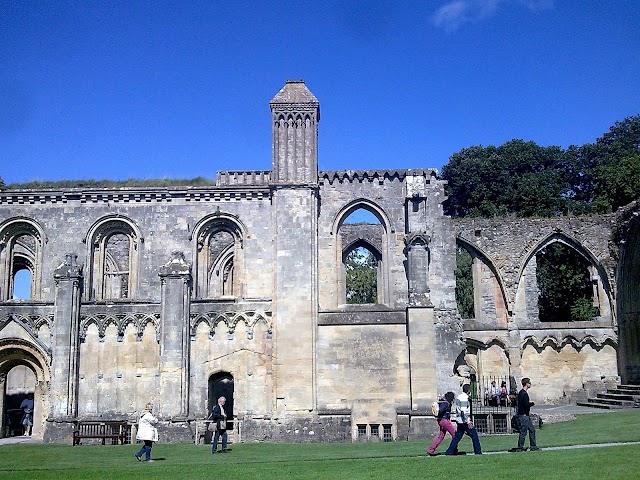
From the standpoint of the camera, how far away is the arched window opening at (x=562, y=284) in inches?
1608

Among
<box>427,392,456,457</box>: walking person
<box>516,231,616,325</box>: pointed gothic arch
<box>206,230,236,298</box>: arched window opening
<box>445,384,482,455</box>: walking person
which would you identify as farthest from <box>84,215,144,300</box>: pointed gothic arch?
<box>516,231,616,325</box>: pointed gothic arch

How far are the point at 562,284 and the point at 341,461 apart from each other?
30112 millimetres

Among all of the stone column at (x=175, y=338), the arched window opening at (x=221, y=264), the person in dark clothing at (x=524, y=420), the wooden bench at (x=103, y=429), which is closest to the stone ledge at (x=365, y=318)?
the stone column at (x=175, y=338)

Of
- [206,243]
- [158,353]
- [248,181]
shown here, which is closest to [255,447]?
[158,353]

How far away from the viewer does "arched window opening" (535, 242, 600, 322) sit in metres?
40.8

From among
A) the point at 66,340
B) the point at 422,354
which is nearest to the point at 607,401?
the point at 422,354

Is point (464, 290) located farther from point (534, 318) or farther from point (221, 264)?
point (221, 264)

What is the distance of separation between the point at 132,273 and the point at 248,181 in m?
10.5

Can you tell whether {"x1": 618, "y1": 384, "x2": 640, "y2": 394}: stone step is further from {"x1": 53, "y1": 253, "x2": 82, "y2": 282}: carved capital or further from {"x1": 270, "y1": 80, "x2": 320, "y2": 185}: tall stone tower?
{"x1": 53, "y1": 253, "x2": 82, "y2": 282}: carved capital

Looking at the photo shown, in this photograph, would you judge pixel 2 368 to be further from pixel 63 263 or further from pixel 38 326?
pixel 63 263

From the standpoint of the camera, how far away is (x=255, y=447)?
68.6 feet

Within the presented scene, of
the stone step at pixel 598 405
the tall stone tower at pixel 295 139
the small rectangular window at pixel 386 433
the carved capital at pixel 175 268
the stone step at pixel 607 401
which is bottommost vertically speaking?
the small rectangular window at pixel 386 433

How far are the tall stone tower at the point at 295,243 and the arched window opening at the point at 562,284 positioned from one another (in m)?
20.8

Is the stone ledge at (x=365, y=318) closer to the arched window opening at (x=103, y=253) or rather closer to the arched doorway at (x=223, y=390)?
the arched doorway at (x=223, y=390)
